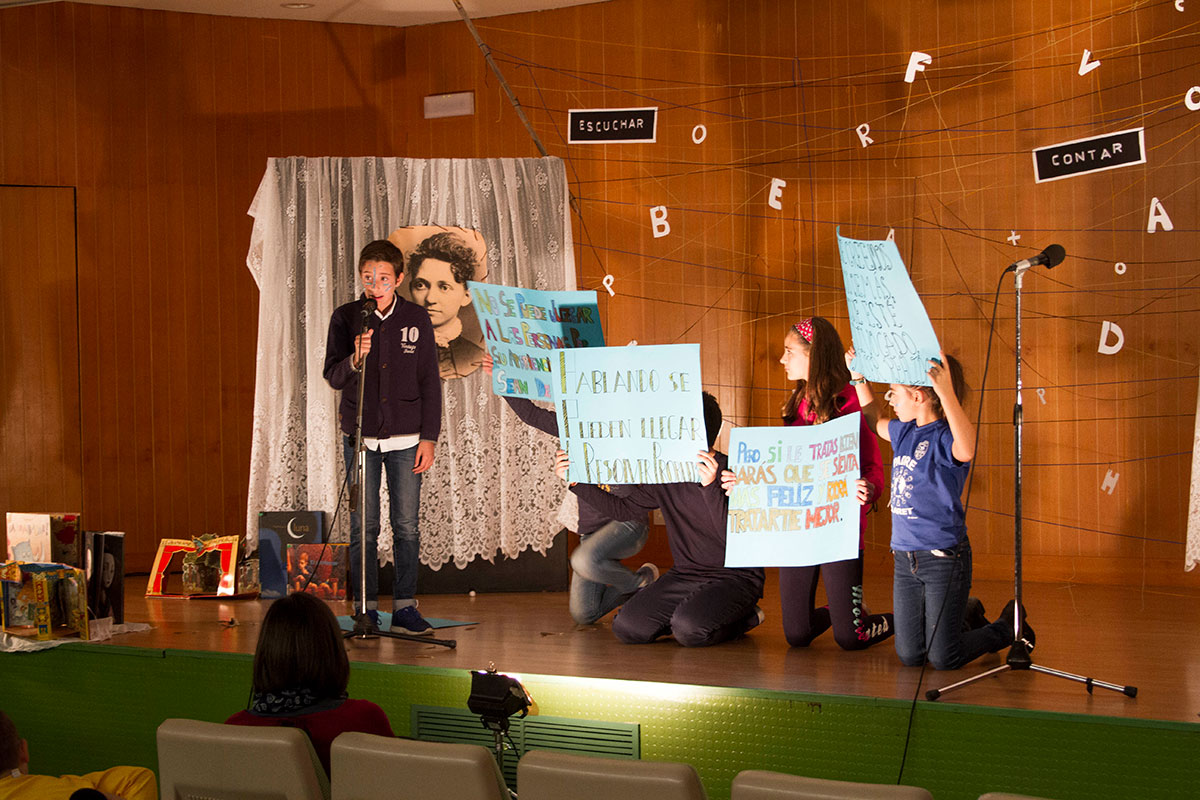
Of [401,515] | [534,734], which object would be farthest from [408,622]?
[534,734]

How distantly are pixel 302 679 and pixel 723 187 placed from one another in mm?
4472

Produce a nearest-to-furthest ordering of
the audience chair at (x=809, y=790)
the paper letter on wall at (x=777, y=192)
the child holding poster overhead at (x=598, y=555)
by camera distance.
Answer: the audience chair at (x=809, y=790) → the child holding poster overhead at (x=598, y=555) → the paper letter on wall at (x=777, y=192)

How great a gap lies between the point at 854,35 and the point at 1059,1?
1009mm

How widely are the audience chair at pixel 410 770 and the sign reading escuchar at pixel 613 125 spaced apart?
4.69m

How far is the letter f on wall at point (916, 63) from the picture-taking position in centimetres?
609

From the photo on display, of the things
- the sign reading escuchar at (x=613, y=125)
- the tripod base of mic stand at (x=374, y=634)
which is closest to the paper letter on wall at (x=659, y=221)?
the sign reading escuchar at (x=613, y=125)

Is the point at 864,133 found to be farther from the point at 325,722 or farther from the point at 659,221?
the point at 325,722

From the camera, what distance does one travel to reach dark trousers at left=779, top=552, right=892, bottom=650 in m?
4.09

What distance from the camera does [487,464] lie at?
5832 mm

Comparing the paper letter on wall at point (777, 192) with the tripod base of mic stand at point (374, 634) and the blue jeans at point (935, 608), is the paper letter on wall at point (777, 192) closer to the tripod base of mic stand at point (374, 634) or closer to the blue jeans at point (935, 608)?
the blue jeans at point (935, 608)

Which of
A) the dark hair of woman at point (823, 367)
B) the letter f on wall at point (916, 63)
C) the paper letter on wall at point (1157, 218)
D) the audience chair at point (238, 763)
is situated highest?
the letter f on wall at point (916, 63)

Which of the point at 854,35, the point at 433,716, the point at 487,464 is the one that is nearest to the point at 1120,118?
the point at 854,35

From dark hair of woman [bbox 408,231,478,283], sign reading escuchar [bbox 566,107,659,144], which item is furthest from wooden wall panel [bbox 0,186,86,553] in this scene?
sign reading escuchar [bbox 566,107,659,144]

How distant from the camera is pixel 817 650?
4.15 metres
